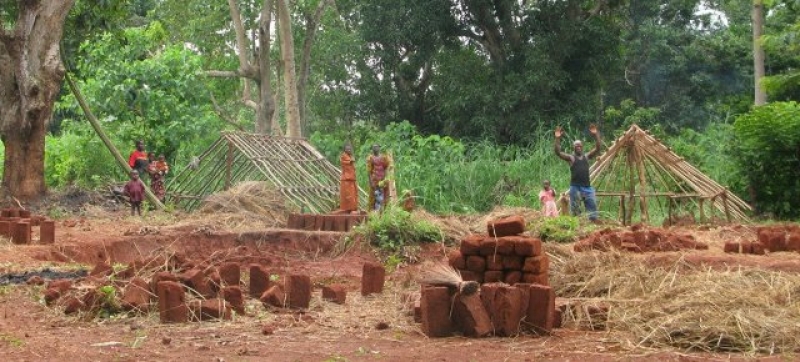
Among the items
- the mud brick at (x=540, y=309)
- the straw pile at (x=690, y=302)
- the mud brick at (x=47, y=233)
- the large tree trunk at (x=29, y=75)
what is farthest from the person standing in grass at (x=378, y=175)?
the mud brick at (x=540, y=309)

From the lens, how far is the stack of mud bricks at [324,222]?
15352 mm

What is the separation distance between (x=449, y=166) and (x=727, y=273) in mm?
15160

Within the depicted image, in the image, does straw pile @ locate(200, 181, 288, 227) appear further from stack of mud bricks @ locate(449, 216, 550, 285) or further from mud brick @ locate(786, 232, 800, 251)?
stack of mud bricks @ locate(449, 216, 550, 285)

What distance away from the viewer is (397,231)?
46.0 ft

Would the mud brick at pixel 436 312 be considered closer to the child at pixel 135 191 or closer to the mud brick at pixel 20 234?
the mud brick at pixel 20 234

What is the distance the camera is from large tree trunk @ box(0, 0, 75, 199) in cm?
1680

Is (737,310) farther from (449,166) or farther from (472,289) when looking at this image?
(449,166)

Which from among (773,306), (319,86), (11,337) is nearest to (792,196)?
(773,306)

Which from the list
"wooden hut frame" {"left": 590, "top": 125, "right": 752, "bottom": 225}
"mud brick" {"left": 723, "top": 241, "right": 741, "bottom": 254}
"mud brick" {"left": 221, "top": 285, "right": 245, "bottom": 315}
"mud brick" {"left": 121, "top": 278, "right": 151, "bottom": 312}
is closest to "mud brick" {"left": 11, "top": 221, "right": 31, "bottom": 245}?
"mud brick" {"left": 121, "top": 278, "right": 151, "bottom": 312}

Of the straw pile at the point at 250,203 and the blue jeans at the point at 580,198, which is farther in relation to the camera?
the straw pile at the point at 250,203

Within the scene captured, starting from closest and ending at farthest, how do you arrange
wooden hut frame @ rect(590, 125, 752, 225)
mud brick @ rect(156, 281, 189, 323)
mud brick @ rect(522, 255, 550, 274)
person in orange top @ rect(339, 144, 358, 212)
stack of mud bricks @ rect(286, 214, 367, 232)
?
mud brick @ rect(156, 281, 189, 323) → mud brick @ rect(522, 255, 550, 274) → stack of mud bricks @ rect(286, 214, 367, 232) → wooden hut frame @ rect(590, 125, 752, 225) → person in orange top @ rect(339, 144, 358, 212)

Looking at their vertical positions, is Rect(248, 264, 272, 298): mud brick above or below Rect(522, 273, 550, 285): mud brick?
below

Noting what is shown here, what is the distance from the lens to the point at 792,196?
62.7 ft

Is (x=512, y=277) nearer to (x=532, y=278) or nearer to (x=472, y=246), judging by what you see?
(x=532, y=278)
